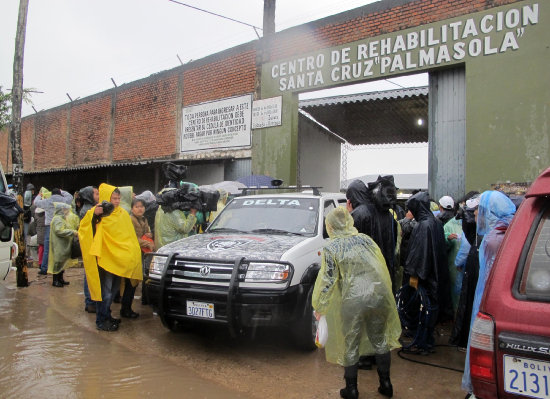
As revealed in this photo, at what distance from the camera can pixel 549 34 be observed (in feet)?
24.1

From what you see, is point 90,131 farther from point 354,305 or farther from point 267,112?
point 354,305

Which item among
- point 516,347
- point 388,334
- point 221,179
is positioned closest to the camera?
point 516,347

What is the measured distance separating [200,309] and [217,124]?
30.1 ft

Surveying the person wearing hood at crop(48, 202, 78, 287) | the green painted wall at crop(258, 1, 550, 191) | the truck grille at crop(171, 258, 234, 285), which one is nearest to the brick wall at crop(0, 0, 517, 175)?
the green painted wall at crop(258, 1, 550, 191)

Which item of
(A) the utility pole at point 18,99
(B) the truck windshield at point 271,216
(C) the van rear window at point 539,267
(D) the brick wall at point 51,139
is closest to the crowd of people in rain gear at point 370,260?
(B) the truck windshield at point 271,216

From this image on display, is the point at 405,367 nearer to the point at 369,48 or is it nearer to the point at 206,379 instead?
the point at 206,379

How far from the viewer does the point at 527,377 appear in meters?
1.85

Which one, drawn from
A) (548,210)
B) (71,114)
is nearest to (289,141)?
(548,210)

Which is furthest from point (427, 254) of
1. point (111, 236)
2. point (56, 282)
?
point (56, 282)

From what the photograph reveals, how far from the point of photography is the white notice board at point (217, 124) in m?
12.2

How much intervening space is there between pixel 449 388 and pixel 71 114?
20384 millimetres

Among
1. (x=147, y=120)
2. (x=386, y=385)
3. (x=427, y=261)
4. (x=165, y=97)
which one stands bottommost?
(x=386, y=385)

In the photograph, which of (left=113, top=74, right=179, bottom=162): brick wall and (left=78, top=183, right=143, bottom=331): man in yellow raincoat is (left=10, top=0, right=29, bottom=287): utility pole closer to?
(left=78, top=183, right=143, bottom=331): man in yellow raincoat

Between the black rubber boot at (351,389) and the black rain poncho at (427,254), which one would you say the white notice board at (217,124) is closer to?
the black rain poncho at (427,254)
